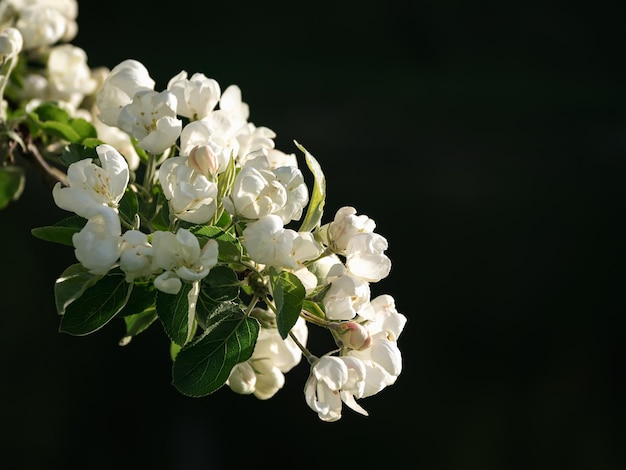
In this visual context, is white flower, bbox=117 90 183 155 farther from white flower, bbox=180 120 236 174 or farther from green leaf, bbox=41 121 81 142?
green leaf, bbox=41 121 81 142

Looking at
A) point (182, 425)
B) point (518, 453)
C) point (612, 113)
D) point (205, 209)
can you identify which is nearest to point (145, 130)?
point (205, 209)

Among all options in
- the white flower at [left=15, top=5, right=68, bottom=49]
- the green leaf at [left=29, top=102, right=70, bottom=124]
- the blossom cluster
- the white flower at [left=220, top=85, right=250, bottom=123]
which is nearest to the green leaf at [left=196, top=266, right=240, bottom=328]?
the blossom cluster

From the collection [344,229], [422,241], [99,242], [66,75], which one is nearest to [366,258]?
[344,229]

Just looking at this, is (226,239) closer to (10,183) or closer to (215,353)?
(215,353)

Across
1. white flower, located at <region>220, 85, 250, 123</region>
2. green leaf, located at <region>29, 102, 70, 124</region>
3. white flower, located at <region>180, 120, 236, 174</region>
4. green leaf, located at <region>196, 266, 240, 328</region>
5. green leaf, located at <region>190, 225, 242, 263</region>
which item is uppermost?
white flower, located at <region>220, 85, 250, 123</region>

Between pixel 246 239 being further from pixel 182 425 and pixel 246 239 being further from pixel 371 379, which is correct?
pixel 182 425

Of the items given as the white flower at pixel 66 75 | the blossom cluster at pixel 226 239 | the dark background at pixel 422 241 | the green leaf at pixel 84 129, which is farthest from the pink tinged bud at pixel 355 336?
the dark background at pixel 422 241
